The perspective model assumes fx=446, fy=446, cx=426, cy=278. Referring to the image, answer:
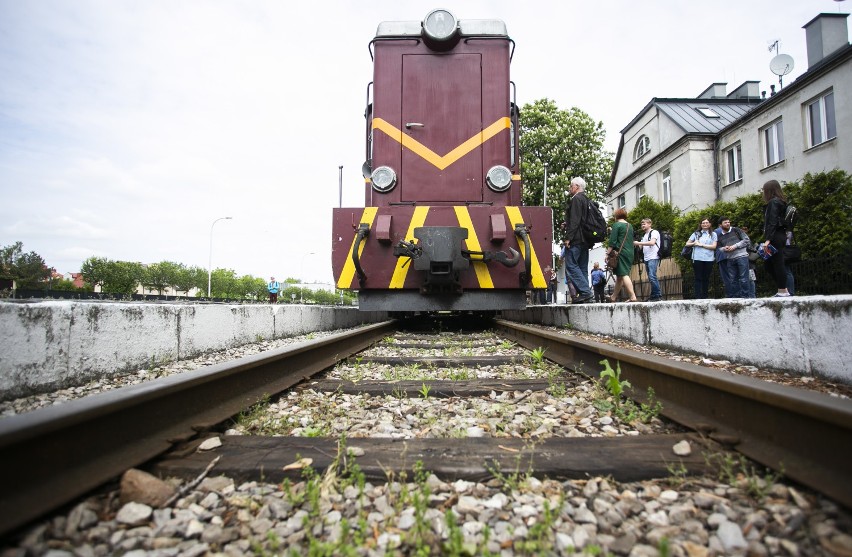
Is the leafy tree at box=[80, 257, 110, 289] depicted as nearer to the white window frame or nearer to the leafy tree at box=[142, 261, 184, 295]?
the leafy tree at box=[142, 261, 184, 295]

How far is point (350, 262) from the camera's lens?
5.19m

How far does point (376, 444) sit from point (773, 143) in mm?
19234

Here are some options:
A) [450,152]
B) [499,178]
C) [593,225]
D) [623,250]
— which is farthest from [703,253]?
[450,152]

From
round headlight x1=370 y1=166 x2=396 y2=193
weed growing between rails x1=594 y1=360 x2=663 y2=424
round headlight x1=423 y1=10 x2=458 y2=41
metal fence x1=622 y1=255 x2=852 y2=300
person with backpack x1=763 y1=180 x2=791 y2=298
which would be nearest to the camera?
weed growing between rails x1=594 y1=360 x2=663 y2=424

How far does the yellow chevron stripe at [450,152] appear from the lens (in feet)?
18.2

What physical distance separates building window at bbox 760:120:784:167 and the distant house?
3 centimetres

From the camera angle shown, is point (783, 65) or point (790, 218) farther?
point (783, 65)

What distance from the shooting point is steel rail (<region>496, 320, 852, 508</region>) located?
115cm

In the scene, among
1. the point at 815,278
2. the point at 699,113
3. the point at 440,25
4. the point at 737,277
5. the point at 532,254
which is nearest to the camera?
the point at 532,254

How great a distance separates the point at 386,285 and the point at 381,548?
4.14m

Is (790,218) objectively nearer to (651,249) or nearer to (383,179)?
(651,249)

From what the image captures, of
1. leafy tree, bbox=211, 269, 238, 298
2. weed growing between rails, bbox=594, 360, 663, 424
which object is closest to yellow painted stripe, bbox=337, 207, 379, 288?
weed growing between rails, bbox=594, 360, 663, 424

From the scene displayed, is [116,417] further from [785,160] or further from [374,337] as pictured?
[785,160]

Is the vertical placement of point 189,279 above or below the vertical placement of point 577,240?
above
